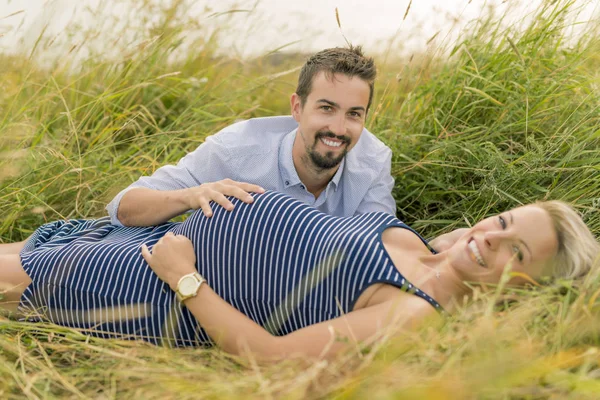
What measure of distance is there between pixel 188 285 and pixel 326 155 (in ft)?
3.52

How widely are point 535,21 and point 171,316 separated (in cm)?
262

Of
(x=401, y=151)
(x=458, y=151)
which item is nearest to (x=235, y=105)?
(x=401, y=151)

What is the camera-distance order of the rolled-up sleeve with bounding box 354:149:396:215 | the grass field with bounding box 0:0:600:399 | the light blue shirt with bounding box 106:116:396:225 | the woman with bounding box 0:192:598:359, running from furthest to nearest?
the rolled-up sleeve with bounding box 354:149:396:215, the light blue shirt with bounding box 106:116:396:225, the woman with bounding box 0:192:598:359, the grass field with bounding box 0:0:600:399

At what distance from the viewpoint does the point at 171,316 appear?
8.08ft

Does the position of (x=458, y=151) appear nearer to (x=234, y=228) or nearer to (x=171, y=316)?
(x=234, y=228)

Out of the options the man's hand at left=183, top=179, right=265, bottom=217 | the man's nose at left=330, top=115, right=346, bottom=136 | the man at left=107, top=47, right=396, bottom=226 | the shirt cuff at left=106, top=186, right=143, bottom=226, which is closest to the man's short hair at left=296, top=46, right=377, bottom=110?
the man at left=107, top=47, right=396, bottom=226

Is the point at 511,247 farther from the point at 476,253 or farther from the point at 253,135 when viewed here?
the point at 253,135

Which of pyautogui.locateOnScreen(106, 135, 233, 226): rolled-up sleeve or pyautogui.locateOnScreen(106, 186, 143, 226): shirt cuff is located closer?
pyautogui.locateOnScreen(106, 186, 143, 226): shirt cuff

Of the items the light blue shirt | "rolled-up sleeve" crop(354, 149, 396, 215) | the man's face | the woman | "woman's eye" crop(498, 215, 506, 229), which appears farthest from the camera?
"rolled-up sleeve" crop(354, 149, 396, 215)

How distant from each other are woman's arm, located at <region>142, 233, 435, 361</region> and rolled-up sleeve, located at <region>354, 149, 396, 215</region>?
3.51 feet

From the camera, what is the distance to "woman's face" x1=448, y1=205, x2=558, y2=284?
7.78 feet

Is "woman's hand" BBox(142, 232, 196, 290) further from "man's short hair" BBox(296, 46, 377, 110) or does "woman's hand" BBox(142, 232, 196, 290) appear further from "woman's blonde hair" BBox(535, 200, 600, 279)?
"woman's blonde hair" BBox(535, 200, 600, 279)

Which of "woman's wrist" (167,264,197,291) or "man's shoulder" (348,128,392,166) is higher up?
"man's shoulder" (348,128,392,166)

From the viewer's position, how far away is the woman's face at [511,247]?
2371 millimetres
